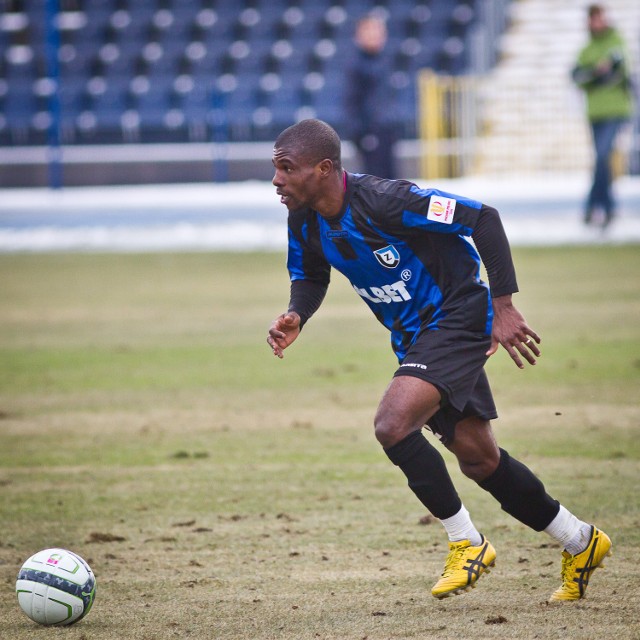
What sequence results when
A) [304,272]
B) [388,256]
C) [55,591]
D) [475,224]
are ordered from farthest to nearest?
[304,272] → [388,256] → [475,224] → [55,591]

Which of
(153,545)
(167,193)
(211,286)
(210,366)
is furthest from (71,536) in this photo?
(167,193)

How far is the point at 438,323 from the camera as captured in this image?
4371 mm

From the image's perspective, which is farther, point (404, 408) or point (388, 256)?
point (388, 256)

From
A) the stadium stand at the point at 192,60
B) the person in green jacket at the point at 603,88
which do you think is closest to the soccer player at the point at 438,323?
the person in green jacket at the point at 603,88

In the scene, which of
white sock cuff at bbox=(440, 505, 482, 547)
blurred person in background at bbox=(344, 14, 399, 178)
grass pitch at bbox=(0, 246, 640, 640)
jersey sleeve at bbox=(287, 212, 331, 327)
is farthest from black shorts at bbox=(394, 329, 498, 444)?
blurred person in background at bbox=(344, 14, 399, 178)

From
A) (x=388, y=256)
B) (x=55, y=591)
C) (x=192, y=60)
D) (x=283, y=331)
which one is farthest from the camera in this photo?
(x=192, y=60)

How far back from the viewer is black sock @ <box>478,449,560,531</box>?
432cm

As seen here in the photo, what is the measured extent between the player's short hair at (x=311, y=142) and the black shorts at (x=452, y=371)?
0.73 m

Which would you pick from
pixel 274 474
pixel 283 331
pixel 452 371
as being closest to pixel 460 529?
pixel 452 371

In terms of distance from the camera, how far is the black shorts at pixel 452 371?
4195 mm

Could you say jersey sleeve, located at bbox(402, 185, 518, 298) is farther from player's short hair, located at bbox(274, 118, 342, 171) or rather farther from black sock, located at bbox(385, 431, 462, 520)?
black sock, located at bbox(385, 431, 462, 520)

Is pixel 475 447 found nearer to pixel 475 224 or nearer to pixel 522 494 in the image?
pixel 522 494

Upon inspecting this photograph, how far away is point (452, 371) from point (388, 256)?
49cm

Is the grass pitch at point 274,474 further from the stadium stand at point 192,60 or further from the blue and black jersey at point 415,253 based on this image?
the stadium stand at point 192,60
